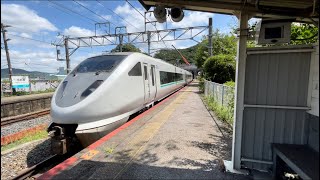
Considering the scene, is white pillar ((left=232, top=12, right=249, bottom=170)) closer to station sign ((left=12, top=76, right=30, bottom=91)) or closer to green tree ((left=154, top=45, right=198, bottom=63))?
station sign ((left=12, top=76, right=30, bottom=91))

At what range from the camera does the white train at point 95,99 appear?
232 inches

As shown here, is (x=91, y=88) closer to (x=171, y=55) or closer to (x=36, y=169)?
(x=36, y=169)

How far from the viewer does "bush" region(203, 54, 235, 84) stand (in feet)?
55.7

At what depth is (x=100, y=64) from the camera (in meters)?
7.55

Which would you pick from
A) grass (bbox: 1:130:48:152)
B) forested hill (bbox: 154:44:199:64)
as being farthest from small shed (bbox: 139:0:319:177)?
forested hill (bbox: 154:44:199:64)

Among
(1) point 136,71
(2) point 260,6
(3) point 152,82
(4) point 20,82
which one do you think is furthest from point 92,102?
(4) point 20,82

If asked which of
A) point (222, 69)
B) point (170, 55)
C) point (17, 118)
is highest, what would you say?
point (170, 55)

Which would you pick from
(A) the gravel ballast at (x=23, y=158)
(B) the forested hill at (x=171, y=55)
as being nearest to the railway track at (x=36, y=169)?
(A) the gravel ballast at (x=23, y=158)

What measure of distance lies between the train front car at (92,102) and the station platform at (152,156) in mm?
467

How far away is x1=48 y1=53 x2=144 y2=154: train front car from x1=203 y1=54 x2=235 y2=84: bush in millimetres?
10663

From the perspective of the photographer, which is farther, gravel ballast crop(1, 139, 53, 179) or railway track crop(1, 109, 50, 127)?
railway track crop(1, 109, 50, 127)

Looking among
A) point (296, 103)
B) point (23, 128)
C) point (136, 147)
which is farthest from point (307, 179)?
point (23, 128)

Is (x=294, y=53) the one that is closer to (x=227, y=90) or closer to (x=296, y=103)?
(x=296, y=103)

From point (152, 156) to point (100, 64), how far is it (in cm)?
387
